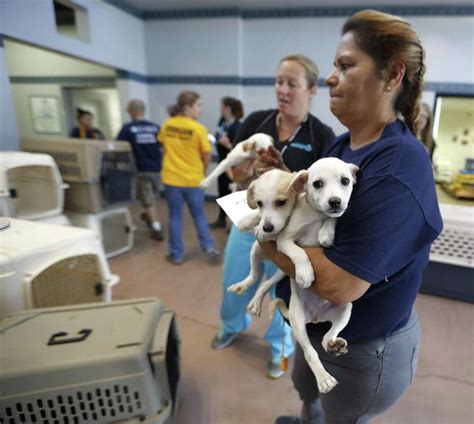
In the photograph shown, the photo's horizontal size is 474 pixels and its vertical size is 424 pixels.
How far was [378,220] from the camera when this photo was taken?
63cm

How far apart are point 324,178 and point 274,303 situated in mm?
426

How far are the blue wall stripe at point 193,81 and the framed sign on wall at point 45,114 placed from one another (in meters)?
0.28

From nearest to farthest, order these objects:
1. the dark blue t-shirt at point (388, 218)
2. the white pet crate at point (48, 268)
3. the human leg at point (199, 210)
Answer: the dark blue t-shirt at point (388, 218) < the white pet crate at point (48, 268) < the human leg at point (199, 210)

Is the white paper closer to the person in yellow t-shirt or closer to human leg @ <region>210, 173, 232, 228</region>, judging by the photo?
the person in yellow t-shirt

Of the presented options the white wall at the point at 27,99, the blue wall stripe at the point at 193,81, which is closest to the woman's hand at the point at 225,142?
the blue wall stripe at the point at 193,81

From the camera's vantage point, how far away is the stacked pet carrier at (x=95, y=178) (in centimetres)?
256

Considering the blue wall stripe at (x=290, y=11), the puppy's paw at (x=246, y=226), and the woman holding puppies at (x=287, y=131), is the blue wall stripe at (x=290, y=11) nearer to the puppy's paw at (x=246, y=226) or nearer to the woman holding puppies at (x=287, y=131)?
the woman holding puppies at (x=287, y=131)

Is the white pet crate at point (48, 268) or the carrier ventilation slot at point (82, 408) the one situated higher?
the white pet crate at point (48, 268)

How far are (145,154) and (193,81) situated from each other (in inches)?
81.7

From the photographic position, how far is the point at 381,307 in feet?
2.45

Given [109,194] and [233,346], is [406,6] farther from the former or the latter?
[233,346]

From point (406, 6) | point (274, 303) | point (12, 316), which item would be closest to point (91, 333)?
point (12, 316)

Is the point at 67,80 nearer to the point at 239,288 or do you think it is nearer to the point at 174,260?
the point at 174,260

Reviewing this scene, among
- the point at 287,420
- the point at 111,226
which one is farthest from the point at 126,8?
the point at 287,420
